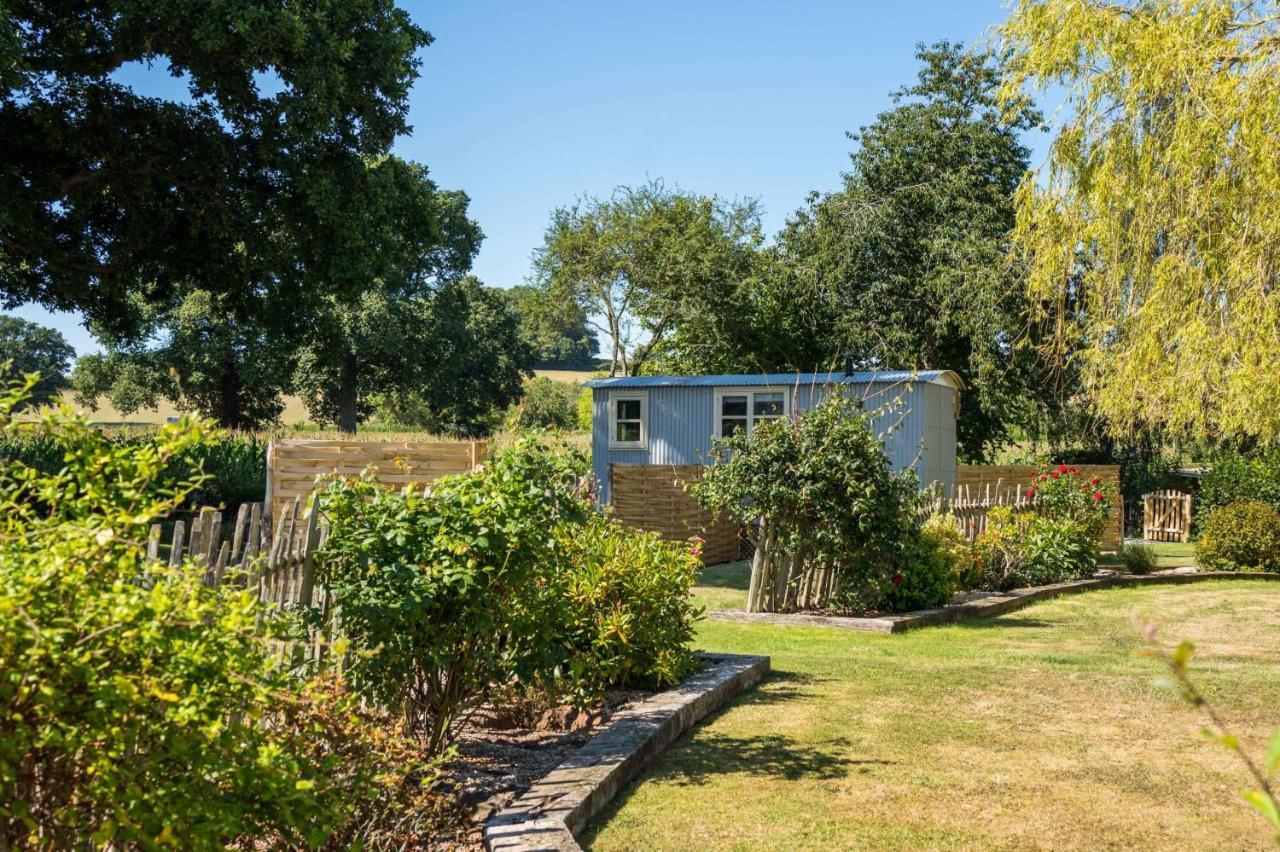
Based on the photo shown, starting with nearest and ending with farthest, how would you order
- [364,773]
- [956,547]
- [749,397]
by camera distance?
[364,773] → [956,547] → [749,397]

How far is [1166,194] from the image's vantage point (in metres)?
11.2

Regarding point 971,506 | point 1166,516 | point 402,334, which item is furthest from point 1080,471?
point 402,334

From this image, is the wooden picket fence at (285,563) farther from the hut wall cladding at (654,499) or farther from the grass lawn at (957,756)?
the hut wall cladding at (654,499)

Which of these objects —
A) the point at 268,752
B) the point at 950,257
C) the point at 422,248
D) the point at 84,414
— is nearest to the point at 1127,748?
the point at 268,752

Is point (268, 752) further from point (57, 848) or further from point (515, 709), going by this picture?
point (515, 709)

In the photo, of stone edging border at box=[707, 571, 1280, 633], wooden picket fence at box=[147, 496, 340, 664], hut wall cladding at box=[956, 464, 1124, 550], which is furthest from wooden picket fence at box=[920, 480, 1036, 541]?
wooden picket fence at box=[147, 496, 340, 664]

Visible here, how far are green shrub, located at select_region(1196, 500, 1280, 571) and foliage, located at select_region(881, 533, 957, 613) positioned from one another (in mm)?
8398

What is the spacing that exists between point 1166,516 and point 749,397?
513 inches

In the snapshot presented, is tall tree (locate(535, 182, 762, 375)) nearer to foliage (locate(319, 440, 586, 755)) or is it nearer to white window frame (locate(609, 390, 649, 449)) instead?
white window frame (locate(609, 390, 649, 449))

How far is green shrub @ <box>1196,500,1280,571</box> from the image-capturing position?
1767 centimetres

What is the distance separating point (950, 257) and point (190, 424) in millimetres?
25235

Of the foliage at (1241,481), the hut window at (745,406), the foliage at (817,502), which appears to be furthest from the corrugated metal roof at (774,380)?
the foliage at (817,502)

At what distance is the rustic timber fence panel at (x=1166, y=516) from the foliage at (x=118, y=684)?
28.6 metres

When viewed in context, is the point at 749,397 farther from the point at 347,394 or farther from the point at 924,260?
the point at 347,394
